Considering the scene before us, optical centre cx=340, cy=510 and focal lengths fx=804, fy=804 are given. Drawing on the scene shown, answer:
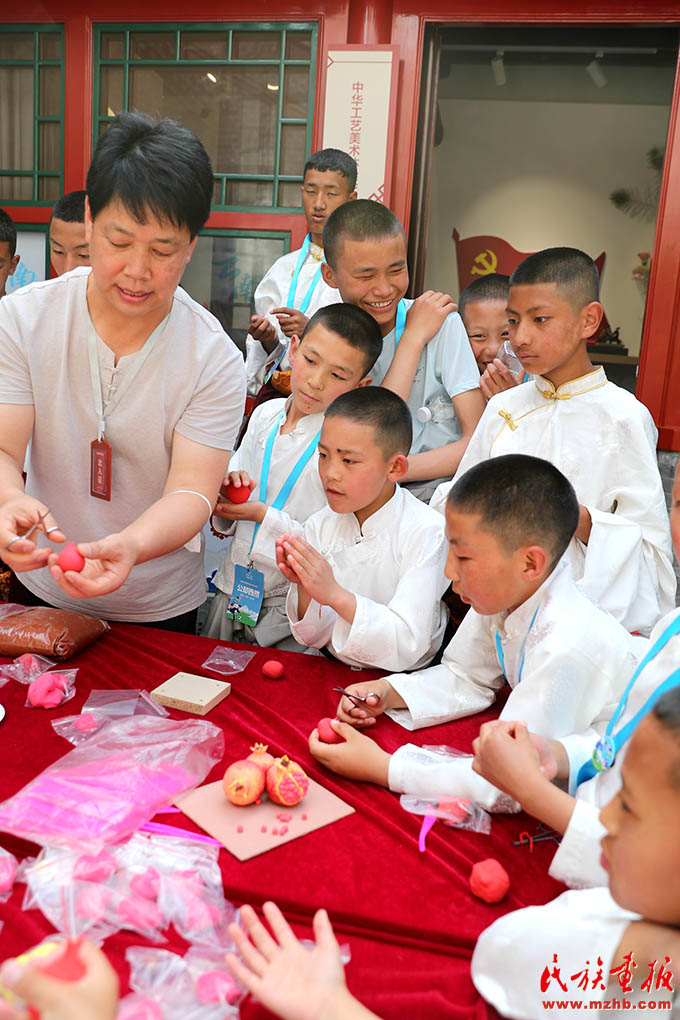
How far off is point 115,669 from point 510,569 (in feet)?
2.88

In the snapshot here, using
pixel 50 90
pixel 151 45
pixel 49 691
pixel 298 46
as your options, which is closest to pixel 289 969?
pixel 49 691

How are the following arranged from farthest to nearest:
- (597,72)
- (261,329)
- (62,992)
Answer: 1. (597,72)
2. (261,329)
3. (62,992)

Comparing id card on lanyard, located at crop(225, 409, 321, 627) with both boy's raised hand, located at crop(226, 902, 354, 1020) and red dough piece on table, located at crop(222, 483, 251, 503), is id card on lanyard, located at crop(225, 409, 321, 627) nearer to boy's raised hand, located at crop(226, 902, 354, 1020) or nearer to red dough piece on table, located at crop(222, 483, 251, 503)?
red dough piece on table, located at crop(222, 483, 251, 503)

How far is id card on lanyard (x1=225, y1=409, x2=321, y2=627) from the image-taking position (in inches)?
91.5

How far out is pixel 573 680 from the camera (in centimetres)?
148

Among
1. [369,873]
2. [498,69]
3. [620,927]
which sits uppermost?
[498,69]

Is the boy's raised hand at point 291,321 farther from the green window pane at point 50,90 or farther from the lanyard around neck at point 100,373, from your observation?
the green window pane at point 50,90

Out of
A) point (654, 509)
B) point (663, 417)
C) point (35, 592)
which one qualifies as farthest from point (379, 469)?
point (663, 417)

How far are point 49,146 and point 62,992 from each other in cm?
495

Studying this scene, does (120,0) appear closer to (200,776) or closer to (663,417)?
(663,417)

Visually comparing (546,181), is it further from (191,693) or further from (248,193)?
(191,693)

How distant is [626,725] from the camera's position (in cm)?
127

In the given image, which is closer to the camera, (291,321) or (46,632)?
(46,632)

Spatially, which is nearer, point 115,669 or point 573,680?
point 573,680
